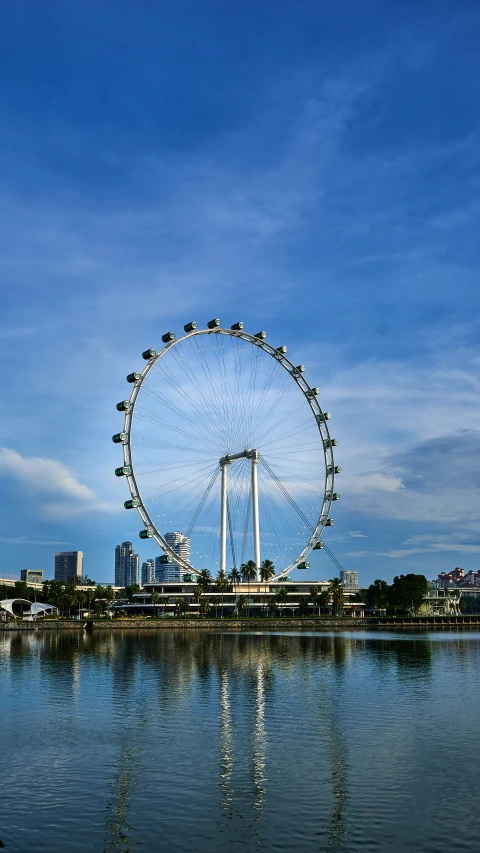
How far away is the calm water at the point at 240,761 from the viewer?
2717 cm

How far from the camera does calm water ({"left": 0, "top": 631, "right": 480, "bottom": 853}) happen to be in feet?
89.1

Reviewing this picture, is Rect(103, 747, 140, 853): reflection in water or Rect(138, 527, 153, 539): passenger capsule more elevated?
Rect(138, 527, 153, 539): passenger capsule

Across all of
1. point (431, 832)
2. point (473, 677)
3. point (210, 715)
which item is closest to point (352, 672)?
point (473, 677)

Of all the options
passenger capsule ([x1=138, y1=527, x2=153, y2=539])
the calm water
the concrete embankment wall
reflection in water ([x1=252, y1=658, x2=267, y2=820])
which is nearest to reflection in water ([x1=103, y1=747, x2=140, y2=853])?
the calm water

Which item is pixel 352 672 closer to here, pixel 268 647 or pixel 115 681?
pixel 115 681

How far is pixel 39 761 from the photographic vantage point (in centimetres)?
3781

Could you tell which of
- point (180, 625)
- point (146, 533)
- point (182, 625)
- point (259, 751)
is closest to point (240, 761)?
point (259, 751)

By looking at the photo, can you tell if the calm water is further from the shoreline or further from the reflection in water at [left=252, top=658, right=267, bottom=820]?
the shoreline

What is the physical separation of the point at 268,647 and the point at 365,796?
284ft

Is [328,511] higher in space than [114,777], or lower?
higher

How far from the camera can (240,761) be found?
37500 millimetres

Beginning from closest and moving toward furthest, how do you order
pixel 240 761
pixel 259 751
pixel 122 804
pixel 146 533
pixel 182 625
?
pixel 122 804
pixel 240 761
pixel 259 751
pixel 146 533
pixel 182 625

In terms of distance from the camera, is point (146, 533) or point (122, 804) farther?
point (146, 533)

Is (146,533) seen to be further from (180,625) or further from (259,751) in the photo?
(259,751)
